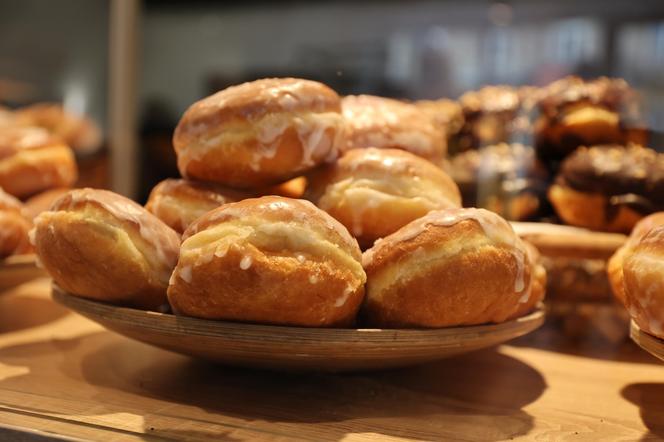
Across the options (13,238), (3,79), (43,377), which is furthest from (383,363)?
(3,79)

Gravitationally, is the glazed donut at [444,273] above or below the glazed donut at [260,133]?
below

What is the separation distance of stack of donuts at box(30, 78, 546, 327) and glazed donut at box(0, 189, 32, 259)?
259mm

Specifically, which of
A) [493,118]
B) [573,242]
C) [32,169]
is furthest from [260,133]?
[493,118]

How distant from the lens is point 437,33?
364cm

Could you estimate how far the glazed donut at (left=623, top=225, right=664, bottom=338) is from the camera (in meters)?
0.70

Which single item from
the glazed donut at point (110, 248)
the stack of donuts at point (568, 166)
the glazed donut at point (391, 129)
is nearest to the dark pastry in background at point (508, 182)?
the stack of donuts at point (568, 166)

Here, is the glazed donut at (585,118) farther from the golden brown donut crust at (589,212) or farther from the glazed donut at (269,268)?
the glazed donut at (269,268)

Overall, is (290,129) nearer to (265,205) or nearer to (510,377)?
(265,205)

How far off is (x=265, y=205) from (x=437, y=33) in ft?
10.2

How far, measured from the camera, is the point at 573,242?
3.76ft

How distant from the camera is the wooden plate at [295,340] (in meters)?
0.72

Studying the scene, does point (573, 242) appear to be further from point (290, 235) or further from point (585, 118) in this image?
point (290, 235)

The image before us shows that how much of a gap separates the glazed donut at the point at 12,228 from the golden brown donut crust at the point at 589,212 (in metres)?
0.94

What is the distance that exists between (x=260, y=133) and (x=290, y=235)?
7.7 inches
